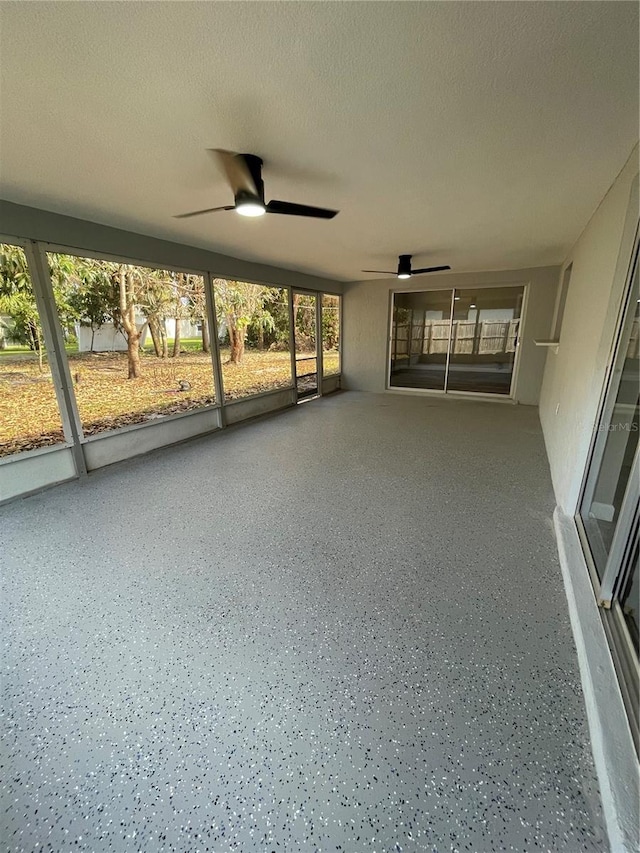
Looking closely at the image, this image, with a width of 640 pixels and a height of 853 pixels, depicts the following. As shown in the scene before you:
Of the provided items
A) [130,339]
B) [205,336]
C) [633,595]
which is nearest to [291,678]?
[633,595]

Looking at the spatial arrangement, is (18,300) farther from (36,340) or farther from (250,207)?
(250,207)

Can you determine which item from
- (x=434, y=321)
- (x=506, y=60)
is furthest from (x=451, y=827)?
(x=434, y=321)

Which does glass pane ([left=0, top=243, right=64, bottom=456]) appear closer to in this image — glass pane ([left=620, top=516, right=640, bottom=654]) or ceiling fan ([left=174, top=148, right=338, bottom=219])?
ceiling fan ([left=174, top=148, right=338, bottom=219])

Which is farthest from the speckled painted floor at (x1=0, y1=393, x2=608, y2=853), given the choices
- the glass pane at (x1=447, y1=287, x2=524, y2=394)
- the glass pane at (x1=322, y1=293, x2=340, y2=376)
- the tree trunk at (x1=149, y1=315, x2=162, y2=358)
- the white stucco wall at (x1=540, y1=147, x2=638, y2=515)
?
the glass pane at (x1=447, y1=287, x2=524, y2=394)

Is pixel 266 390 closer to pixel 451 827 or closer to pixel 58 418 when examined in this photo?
pixel 58 418

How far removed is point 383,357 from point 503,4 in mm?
6248

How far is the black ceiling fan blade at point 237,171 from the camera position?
185cm

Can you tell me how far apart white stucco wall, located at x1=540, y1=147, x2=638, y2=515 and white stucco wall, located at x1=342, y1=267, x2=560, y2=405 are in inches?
106

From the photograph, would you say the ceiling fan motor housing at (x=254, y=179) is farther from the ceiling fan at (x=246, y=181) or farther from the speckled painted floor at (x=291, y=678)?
the speckled painted floor at (x=291, y=678)

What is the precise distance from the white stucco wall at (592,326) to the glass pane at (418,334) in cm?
429

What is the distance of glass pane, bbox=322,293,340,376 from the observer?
7.04 metres

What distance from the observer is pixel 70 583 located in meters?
1.91

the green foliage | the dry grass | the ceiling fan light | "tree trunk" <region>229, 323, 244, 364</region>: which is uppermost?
the ceiling fan light

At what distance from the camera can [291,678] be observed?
1388 millimetres
